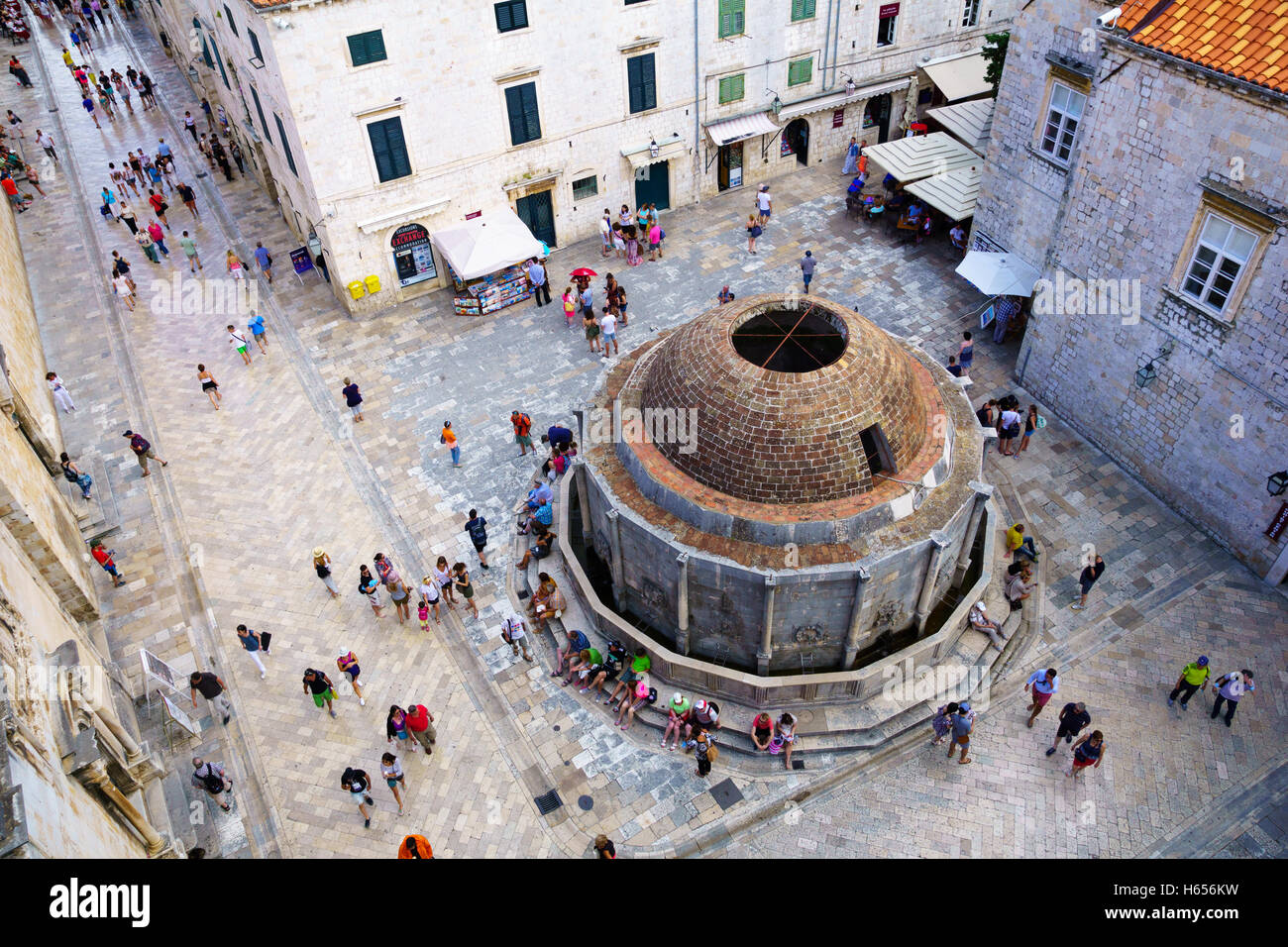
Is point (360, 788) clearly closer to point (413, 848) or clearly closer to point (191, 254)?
point (413, 848)

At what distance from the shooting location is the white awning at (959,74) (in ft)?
115

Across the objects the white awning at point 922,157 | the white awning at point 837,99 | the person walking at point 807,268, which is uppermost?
the white awning at point 837,99

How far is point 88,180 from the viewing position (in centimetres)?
3944

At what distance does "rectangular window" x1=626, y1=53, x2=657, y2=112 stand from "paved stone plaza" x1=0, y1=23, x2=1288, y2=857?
4.61 m

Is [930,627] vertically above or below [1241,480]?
below

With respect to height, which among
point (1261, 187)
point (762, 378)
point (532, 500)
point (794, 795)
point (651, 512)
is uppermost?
point (1261, 187)

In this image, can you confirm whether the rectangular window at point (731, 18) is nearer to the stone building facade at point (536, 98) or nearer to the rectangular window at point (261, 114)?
the stone building facade at point (536, 98)

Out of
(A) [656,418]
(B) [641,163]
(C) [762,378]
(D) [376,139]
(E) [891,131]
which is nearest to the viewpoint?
(C) [762,378]

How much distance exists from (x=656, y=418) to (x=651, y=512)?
221 centimetres

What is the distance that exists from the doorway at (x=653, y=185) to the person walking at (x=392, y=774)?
23979 mm

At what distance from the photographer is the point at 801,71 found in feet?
112

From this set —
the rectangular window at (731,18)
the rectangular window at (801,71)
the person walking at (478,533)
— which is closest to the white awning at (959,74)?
the rectangular window at (801,71)

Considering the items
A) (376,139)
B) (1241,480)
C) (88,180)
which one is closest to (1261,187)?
(1241,480)

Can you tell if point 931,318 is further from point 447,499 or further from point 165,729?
point 165,729
